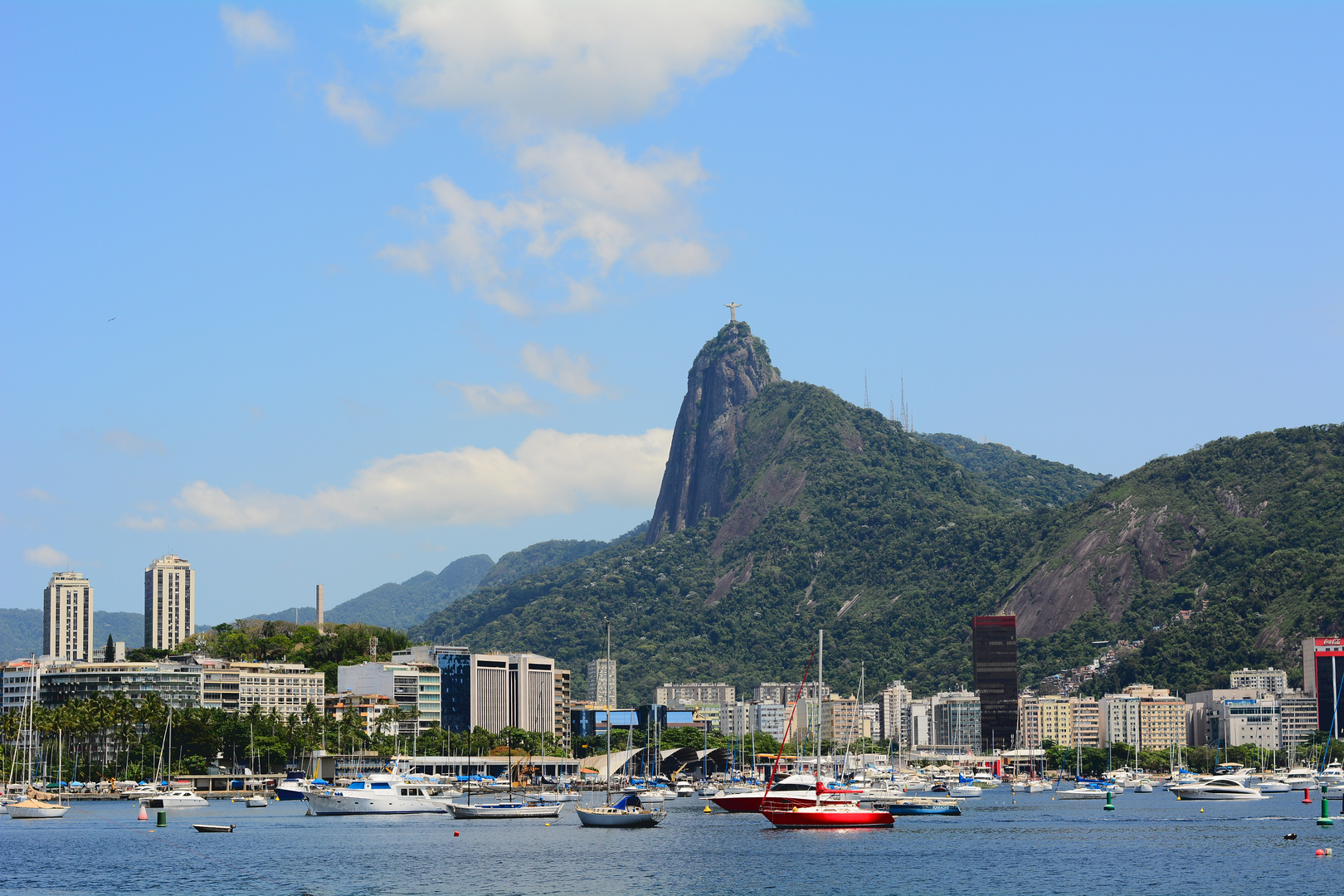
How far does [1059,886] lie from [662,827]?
183ft

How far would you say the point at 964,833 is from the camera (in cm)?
13162

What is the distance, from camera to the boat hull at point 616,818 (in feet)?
443

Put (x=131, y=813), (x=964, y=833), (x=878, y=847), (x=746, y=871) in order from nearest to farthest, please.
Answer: (x=746, y=871) < (x=878, y=847) < (x=964, y=833) < (x=131, y=813)

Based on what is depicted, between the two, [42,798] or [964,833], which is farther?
[42,798]

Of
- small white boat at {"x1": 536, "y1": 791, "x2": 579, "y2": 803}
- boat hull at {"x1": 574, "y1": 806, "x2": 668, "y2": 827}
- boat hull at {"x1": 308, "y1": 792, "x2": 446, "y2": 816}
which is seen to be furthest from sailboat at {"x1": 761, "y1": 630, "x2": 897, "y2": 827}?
small white boat at {"x1": 536, "y1": 791, "x2": 579, "y2": 803}

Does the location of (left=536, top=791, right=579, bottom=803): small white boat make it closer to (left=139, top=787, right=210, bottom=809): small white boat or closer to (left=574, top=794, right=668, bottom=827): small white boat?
(left=574, top=794, right=668, bottom=827): small white boat

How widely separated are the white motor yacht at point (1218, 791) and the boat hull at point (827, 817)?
73529 mm

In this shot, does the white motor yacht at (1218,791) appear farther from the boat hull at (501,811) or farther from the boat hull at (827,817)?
the boat hull at (501,811)

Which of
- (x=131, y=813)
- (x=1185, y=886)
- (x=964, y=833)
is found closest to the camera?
(x=1185, y=886)

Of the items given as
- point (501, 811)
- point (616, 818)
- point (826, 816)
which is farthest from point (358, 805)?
point (826, 816)

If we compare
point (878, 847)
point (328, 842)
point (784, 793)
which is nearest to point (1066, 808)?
point (784, 793)

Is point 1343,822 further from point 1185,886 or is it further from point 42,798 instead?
point 42,798

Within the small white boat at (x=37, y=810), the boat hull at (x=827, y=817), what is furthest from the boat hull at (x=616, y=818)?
the small white boat at (x=37, y=810)

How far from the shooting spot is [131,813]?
528 feet
